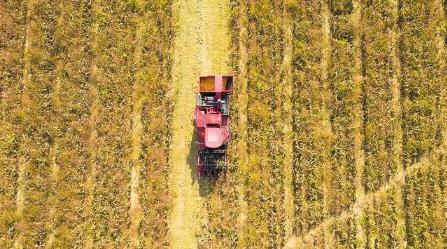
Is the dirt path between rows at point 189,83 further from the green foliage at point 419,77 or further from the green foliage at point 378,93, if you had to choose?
the green foliage at point 419,77

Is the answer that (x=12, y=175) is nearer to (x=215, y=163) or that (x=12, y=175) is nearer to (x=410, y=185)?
(x=215, y=163)

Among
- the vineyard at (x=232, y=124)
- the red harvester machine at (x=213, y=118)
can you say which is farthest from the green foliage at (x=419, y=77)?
the red harvester machine at (x=213, y=118)

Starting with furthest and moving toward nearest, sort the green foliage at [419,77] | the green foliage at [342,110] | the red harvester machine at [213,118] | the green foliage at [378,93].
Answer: the green foliage at [419,77], the green foliage at [378,93], the green foliage at [342,110], the red harvester machine at [213,118]

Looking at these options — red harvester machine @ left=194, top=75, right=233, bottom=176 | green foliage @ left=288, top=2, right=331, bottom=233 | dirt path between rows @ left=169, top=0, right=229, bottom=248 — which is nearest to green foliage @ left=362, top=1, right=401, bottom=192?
green foliage @ left=288, top=2, right=331, bottom=233

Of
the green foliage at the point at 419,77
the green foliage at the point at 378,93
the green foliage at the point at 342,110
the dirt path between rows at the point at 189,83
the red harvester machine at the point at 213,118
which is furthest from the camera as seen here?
the green foliage at the point at 419,77

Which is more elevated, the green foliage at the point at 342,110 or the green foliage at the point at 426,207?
the green foliage at the point at 342,110

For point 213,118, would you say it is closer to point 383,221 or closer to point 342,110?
point 342,110
